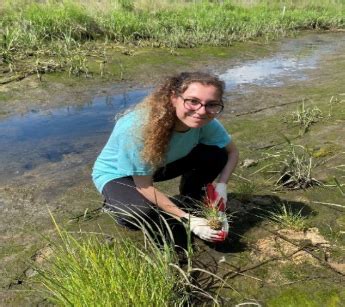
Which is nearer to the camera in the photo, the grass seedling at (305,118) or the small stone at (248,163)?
the small stone at (248,163)

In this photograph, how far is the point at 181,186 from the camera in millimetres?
3465

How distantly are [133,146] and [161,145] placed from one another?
0.51ft

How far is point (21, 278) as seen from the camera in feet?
8.82

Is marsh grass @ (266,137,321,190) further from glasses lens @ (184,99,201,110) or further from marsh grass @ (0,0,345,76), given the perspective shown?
marsh grass @ (0,0,345,76)

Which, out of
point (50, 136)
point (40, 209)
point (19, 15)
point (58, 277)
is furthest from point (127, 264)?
point (19, 15)

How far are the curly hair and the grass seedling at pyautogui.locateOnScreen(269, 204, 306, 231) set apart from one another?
871 millimetres

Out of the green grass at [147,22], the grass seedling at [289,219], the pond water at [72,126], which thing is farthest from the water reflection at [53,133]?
the green grass at [147,22]

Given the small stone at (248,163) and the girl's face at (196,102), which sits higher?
the girl's face at (196,102)

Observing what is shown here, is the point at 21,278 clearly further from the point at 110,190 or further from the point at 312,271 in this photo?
the point at 312,271

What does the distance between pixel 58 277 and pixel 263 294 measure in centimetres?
102

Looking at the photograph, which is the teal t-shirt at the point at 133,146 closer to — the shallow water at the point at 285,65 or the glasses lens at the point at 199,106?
the glasses lens at the point at 199,106

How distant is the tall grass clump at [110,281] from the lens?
1.98 metres

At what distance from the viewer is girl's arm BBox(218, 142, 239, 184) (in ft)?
10.2

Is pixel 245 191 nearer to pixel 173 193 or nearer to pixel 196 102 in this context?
pixel 173 193
